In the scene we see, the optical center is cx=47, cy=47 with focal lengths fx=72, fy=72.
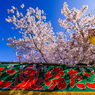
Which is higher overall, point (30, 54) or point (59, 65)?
point (30, 54)

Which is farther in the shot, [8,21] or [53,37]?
[8,21]

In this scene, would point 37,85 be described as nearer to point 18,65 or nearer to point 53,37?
point 18,65

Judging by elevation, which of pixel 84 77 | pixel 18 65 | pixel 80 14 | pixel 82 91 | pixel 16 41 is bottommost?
pixel 82 91

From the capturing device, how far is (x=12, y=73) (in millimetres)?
4059

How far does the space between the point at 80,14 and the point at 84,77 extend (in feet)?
19.4

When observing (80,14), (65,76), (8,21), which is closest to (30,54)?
(8,21)

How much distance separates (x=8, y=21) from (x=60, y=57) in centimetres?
864

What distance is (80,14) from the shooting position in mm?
7234

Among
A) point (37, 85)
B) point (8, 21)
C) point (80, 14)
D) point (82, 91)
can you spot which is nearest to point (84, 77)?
point (82, 91)

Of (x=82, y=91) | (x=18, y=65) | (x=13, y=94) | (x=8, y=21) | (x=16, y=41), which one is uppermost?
(x=8, y=21)

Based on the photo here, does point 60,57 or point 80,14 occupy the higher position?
point 80,14

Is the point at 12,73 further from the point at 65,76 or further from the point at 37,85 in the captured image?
the point at 65,76

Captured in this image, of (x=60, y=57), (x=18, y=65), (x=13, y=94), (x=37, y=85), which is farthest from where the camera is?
(x=60, y=57)

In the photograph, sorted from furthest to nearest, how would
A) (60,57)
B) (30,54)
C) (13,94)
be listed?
1. (30,54)
2. (60,57)
3. (13,94)
